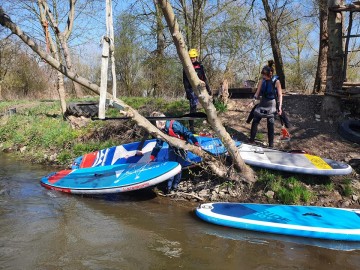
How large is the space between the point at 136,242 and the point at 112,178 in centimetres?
222

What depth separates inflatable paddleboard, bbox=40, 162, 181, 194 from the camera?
6016 millimetres

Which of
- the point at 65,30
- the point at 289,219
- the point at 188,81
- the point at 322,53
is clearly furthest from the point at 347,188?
the point at 65,30

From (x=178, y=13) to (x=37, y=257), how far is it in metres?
13.5

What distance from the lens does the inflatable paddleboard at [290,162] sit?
19.5ft

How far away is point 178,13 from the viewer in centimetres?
1582

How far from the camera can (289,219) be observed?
511 centimetres

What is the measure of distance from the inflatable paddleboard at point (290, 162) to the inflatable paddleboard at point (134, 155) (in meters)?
0.41

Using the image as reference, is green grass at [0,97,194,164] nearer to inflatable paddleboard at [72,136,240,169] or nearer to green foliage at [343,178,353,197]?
inflatable paddleboard at [72,136,240,169]

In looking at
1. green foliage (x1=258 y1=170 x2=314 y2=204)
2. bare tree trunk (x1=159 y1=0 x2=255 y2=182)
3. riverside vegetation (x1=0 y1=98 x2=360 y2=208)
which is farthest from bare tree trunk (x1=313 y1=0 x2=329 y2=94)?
bare tree trunk (x1=159 y1=0 x2=255 y2=182)

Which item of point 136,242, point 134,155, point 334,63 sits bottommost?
point 136,242

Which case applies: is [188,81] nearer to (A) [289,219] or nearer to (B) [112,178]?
(B) [112,178]

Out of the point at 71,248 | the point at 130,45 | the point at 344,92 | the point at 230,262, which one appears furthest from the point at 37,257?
the point at 130,45

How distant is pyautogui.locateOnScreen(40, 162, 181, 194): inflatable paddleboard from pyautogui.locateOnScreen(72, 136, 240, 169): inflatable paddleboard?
1.21ft

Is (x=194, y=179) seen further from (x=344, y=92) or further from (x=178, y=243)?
(x=344, y=92)
